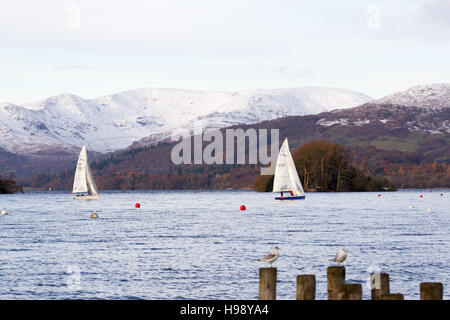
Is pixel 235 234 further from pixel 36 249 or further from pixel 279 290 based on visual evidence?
pixel 279 290

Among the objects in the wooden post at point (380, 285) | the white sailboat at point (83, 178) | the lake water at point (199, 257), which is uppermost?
the white sailboat at point (83, 178)

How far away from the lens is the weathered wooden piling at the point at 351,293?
2481 centimetres

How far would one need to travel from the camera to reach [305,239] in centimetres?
7194

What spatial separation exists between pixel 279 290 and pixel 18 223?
7116 cm

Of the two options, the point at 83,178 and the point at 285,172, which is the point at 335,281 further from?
the point at 83,178

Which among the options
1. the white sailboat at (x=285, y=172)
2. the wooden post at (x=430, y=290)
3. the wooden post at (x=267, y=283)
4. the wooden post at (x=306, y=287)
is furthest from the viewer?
the white sailboat at (x=285, y=172)

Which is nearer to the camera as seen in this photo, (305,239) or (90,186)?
(305,239)

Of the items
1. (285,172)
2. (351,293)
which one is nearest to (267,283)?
(351,293)

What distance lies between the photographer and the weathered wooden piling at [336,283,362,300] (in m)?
24.8

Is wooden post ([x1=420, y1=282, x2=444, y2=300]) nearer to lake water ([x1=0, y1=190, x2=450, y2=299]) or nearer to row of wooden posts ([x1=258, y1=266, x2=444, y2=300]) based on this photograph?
row of wooden posts ([x1=258, y1=266, x2=444, y2=300])

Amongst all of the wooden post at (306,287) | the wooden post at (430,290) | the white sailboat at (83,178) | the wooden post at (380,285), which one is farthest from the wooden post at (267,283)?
the white sailboat at (83,178)

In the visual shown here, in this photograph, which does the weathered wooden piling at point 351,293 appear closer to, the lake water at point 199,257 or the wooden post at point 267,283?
the wooden post at point 267,283

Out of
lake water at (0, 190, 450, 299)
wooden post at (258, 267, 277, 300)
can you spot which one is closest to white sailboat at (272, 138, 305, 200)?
lake water at (0, 190, 450, 299)
